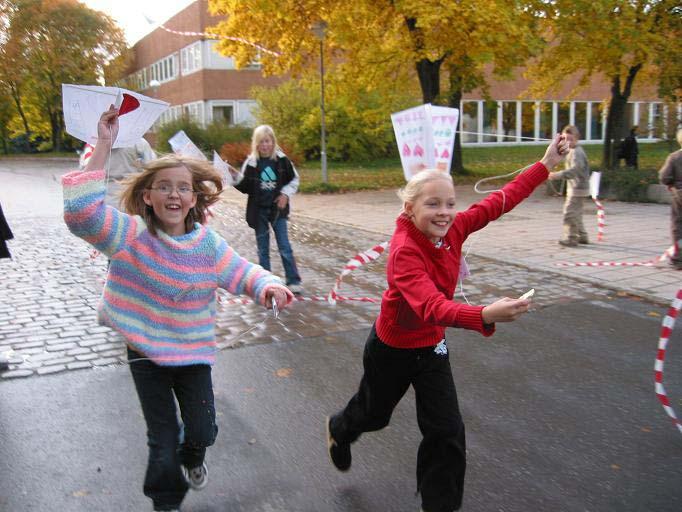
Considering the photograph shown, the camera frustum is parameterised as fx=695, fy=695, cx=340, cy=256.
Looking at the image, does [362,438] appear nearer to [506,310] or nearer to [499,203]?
[499,203]

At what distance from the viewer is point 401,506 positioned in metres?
3.29

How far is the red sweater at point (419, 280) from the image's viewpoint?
2.70m

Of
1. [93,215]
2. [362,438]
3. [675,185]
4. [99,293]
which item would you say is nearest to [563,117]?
[675,185]

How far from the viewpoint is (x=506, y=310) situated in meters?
2.24

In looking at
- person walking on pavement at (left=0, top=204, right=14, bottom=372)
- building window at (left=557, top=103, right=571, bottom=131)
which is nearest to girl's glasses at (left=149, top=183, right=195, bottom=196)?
person walking on pavement at (left=0, top=204, right=14, bottom=372)

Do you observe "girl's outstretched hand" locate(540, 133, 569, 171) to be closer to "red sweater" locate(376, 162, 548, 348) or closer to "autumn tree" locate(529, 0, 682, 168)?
"red sweater" locate(376, 162, 548, 348)

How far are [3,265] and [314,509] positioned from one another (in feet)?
26.1

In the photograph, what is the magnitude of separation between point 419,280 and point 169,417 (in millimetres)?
1241

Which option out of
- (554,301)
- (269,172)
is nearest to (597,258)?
(554,301)

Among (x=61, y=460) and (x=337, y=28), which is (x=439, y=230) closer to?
(x=61, y=460)

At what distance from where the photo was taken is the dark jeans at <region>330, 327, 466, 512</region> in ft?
9.75

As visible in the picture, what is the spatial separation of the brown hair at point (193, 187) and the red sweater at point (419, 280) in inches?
35.2

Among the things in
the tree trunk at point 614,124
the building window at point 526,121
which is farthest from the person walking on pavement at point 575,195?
the building window at point 526,121

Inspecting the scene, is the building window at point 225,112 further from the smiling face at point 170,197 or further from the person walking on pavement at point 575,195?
the smiling face at point 170,197
